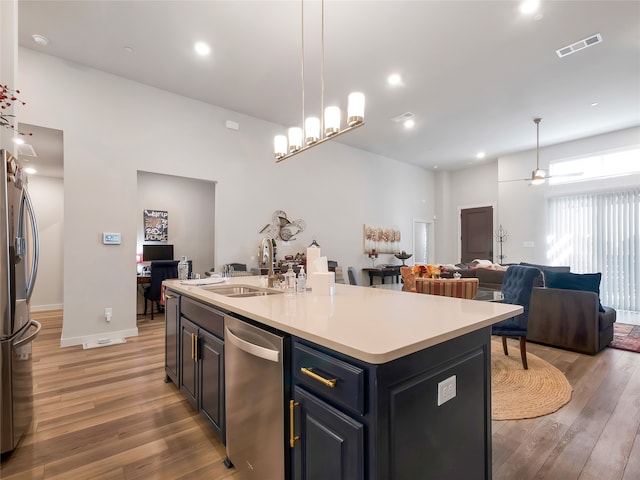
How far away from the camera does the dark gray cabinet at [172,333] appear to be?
7.81 feet

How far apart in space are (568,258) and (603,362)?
4316 millimetres

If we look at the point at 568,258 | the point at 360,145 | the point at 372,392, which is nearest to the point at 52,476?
the point at 372,392

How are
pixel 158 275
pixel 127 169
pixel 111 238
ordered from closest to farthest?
1. pixel 111 238
2. pixel 127 169
3. pixel 158 275

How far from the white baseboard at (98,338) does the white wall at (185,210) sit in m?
2.01

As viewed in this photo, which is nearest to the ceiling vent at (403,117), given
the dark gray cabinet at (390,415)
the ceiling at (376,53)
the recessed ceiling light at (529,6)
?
the ceiling at (376,53)

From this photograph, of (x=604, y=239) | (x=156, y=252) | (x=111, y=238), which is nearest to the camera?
(x=111, y=238)

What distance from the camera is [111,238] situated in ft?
13.1

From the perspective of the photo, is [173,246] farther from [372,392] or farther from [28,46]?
[372,392]

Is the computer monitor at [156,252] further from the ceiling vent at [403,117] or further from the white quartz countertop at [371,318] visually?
the ceiling vent at [403,117]

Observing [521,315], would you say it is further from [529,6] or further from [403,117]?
[403,117]

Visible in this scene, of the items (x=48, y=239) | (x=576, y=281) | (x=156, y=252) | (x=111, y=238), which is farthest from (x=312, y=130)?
(x=48, y=239)

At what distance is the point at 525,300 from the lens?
118 inches

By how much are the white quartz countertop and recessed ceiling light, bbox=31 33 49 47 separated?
358 cm

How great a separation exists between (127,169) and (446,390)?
4491mm
